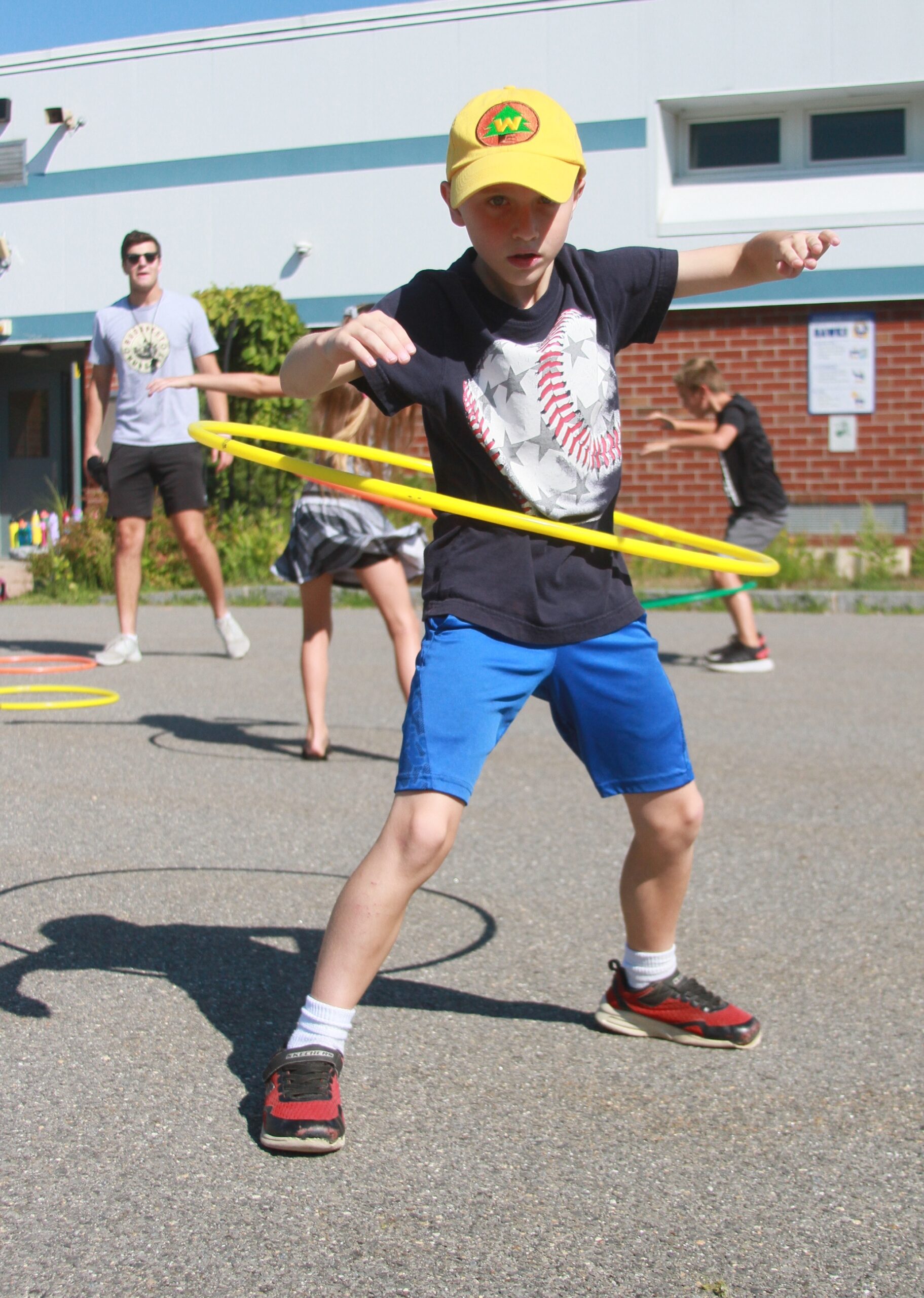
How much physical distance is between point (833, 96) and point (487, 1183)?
50.3 ft

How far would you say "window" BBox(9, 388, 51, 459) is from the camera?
19.9 metres

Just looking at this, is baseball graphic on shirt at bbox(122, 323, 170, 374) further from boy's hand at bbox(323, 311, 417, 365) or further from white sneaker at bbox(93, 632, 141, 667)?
boy's hand at bbox(323, 311, 417, 365)

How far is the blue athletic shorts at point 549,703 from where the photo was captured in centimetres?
278

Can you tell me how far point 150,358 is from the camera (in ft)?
28.7

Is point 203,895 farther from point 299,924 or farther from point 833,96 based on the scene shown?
point 833,96

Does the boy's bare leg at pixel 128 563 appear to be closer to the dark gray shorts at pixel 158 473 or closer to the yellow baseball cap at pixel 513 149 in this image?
the dark gray shorts at pixel 158 473

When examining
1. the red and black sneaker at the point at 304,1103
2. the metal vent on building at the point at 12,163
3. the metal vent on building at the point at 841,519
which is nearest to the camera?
the red and black sneaker at the point at 304,1103

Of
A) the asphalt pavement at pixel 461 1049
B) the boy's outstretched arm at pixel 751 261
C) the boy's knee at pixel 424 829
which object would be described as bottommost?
the asphalt pavement at pixel 461 1049

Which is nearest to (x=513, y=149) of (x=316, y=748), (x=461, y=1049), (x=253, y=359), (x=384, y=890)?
(x=384, y=890)

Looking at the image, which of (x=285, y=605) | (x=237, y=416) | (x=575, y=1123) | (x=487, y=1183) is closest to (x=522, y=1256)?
(x=487, y=1183)

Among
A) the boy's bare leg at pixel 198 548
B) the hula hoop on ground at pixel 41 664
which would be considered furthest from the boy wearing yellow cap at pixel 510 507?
the boy's bare leg at pixel 198 548

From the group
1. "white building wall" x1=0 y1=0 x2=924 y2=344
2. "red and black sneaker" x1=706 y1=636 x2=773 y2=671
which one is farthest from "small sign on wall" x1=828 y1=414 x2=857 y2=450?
"red and black sneaker" x1=706 y1=636 x2=773 y2=671

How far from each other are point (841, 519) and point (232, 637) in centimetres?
871

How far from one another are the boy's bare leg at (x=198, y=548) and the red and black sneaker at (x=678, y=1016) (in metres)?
5.82
